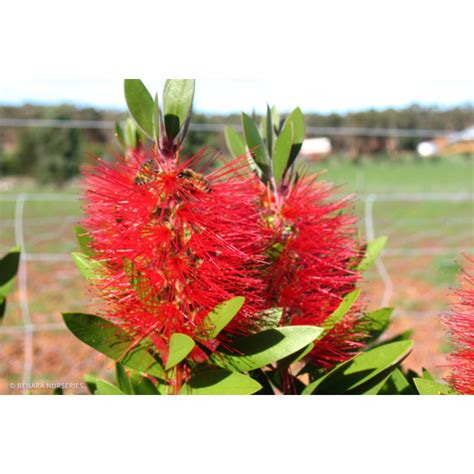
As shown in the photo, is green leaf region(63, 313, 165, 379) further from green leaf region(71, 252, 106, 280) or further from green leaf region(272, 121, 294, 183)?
green leaf region(272, 121, 294, 183)

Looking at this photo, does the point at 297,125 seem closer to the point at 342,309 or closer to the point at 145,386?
the point at 342,309

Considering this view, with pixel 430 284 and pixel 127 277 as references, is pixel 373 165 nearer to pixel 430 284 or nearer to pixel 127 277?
pixel 430 284

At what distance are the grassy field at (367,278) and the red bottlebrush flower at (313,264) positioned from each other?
5 cm

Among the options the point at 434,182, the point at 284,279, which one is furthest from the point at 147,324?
the point at 434,182

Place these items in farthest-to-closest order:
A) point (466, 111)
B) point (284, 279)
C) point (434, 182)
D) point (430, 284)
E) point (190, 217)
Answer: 1. point (466, 111)
2. point (434, 182)
3. point (430, 284)
4. point (284, 279)
5. point (190, 217)

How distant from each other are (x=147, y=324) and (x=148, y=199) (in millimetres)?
142

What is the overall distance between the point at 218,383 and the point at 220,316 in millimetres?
113

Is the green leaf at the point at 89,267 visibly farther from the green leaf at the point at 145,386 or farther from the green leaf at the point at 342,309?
the green leaf at the point at 342,309

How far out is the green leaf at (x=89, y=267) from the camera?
674 mm

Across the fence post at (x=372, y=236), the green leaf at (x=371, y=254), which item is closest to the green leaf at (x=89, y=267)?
the green leaf at (x=371, y=254)

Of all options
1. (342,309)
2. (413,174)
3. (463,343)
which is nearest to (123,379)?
(342,309)

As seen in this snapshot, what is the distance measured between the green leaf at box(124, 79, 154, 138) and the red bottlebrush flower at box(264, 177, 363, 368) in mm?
212

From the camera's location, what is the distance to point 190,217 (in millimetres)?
596

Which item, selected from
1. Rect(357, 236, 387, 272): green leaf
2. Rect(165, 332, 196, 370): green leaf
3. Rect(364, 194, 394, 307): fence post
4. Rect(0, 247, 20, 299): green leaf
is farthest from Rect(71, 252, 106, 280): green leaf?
Rect(364, 194, 394, 307): fence post
